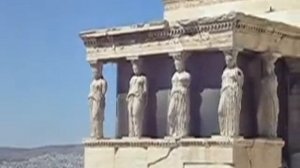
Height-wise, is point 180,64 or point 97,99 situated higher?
point 180,64

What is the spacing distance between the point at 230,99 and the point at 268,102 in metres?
0.95

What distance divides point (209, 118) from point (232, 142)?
940mm

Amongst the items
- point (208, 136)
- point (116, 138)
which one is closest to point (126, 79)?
point (116, 138)

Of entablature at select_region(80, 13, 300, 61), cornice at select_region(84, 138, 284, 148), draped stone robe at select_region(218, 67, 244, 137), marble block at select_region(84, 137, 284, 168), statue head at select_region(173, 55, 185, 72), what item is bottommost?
marble block at select_region(84, 137, 284, 168)

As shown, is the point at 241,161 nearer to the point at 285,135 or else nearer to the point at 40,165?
the point at 285,135

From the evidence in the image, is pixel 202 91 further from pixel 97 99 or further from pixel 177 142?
pixel 97 99

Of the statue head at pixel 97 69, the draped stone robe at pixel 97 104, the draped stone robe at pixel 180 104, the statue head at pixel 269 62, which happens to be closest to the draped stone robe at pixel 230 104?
the draped stone robe at pixel 180 104

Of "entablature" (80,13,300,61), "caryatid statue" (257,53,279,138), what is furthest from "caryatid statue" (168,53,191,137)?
"caryatid statue" (257,53,279,138)

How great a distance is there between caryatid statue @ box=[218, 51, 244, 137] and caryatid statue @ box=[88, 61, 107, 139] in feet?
7.99

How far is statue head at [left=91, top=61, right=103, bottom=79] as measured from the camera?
1563cm

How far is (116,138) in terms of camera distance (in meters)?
15.6

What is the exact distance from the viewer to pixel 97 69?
15.6 m

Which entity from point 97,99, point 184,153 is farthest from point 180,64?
point 97,99

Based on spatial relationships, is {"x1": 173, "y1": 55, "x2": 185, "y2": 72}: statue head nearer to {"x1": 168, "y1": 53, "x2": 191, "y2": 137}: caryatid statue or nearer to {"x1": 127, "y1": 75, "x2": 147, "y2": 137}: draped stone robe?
{"x1": 168, "y1": 53, "x2": 191, "y2": 137}: caryatid statue
